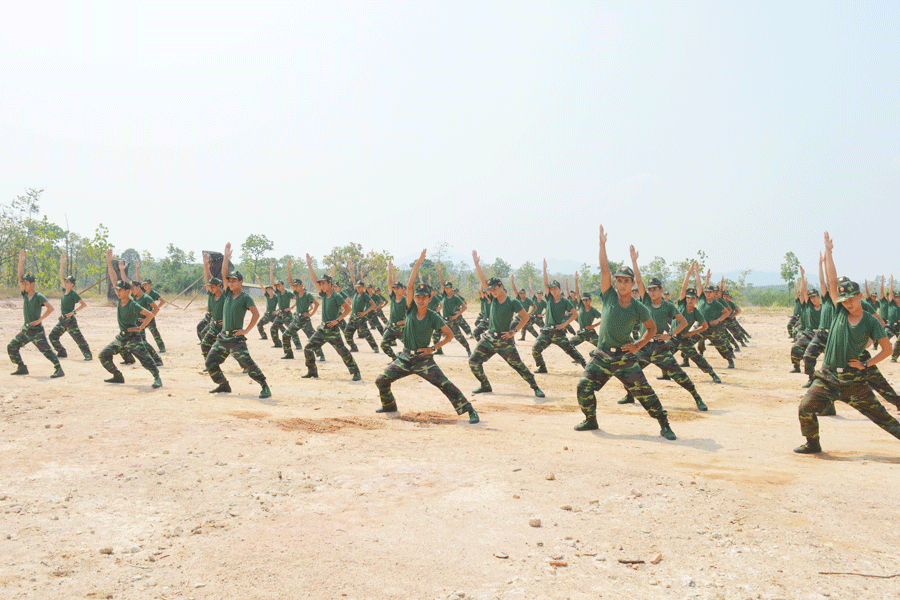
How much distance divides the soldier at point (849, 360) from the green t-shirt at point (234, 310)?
8480mm

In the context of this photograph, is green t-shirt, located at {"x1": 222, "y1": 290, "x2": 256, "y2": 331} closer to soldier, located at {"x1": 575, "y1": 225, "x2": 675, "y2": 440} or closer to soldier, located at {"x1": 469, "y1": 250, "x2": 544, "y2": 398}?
soldier, located at {"x1": 469, "y1": 250, "x2": 544, "y2": 398}

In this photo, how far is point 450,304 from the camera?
671 inches

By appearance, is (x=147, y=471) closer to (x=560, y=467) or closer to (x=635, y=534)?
(x=560, y=467)

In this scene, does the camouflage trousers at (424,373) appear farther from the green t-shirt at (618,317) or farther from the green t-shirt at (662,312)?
the green t-shirt at (662,312)

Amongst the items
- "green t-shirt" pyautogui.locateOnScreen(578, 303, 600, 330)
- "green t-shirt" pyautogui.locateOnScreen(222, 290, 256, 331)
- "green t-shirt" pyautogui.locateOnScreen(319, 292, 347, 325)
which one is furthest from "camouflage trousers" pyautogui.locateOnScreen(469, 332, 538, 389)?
"green t-shirt" pyautogui.locateOnScreen(222, 290, 256, 331)

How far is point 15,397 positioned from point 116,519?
5.99 meters

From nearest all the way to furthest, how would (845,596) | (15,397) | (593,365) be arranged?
(845,596), (593,365), (15,397)

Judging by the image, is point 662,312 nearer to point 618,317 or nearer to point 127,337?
point 618,317

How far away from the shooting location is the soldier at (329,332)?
1219 cm

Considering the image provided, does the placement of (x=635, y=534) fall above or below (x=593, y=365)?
below

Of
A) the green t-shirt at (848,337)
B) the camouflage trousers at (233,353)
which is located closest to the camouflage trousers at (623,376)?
the green t-shirt at (848,337)

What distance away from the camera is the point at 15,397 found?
9156 millimetres

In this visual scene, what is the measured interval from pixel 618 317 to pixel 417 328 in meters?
2.78

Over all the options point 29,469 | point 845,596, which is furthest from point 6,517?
point 845,596
